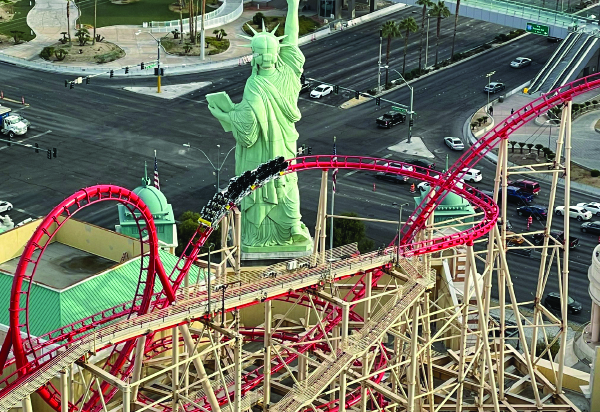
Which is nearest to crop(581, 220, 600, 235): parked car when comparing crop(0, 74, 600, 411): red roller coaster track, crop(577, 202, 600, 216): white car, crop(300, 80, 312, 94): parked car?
crop(577, 202, 600, 216): white car

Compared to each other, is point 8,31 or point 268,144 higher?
point 268,144

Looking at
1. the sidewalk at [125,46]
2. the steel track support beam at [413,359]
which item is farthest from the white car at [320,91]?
the steel track support beam at [413,359]

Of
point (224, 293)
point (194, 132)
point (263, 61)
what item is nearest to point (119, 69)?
point (194, 132)

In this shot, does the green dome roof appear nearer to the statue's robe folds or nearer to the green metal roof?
the statue's robe folds

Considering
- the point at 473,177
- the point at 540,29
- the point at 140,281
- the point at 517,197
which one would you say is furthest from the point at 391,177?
the point at 140,281

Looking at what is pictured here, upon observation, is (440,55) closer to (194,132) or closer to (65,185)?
(194,132)

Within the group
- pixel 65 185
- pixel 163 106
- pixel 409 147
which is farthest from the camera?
pixel 163 106

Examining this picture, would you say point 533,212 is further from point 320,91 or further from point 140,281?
point 140,281

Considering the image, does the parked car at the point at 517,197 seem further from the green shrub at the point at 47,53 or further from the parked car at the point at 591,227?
the green shrub at the point at 47,53
